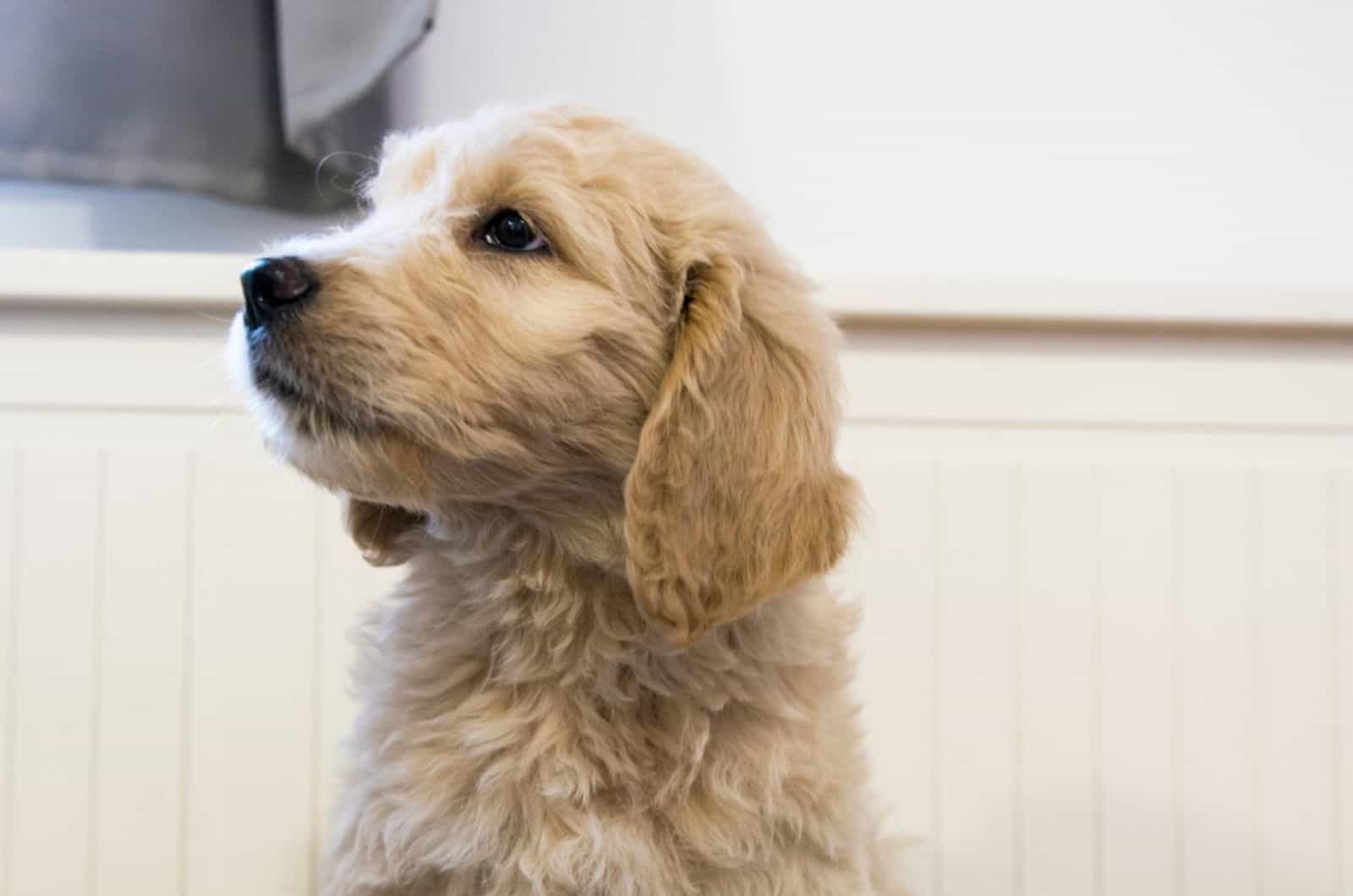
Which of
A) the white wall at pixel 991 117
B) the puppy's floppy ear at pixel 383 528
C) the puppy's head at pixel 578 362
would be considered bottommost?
the puppy's floppy ear at pixel 383 528

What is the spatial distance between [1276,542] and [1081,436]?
284 mm

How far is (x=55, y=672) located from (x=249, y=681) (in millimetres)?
234

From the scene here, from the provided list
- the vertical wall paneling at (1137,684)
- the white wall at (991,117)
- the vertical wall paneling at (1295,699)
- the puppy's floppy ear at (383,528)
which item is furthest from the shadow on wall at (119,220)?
the vertical wall paneling at (1295,699)

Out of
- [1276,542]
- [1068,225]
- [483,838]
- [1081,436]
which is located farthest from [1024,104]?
[483,838]

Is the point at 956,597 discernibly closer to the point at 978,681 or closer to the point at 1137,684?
the point at 978,681

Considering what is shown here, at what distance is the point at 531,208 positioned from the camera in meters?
1.03

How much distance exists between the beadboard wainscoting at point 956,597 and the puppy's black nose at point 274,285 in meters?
0.62

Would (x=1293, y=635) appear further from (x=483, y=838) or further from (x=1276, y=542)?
(x=483, y=838)

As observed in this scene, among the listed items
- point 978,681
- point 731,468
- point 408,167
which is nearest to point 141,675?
point 408,167

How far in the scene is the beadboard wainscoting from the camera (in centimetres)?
152

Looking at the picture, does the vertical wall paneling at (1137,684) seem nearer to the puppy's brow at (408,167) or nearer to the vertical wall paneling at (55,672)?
the puppy's brow at (408,167)

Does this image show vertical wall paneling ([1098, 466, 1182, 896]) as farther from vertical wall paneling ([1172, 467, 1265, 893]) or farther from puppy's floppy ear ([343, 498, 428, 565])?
puppy's floppy ear ([343, 498, 428, 565])

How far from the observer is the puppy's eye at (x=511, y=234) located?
1.04 metres

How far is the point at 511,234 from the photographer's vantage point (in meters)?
1.05
